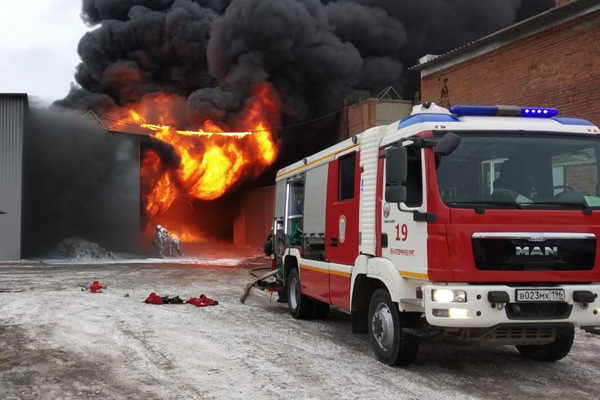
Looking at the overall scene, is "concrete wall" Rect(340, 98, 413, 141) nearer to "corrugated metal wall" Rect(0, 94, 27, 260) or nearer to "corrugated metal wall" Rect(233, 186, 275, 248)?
"corrugated metal wall" Rect(233, 186, 275, 248)

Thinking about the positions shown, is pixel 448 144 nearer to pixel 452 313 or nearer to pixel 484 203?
pixel 484 203

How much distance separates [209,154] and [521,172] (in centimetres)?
2422

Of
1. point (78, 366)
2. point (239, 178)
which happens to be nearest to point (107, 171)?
point (239, 178)

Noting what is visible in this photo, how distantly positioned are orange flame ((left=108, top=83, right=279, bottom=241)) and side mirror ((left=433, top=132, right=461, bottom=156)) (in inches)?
930

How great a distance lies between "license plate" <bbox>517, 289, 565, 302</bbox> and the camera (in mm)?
4727

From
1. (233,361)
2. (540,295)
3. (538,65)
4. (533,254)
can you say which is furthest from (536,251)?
(538,65)

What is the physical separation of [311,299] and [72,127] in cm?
2011

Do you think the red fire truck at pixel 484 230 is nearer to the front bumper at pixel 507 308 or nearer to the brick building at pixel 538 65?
the front bumper at pixel 507 308

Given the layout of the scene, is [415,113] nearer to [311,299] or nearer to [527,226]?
[527,226]

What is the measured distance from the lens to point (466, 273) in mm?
4723

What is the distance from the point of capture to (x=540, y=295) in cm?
475

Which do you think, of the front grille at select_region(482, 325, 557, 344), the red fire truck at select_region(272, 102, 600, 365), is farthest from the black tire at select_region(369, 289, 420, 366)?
the front grille at select_region(482, 325, 557, 344)

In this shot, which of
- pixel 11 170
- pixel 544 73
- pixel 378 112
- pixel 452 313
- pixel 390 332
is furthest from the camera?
pixel 378 112

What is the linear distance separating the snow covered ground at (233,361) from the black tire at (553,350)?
0.10 m
